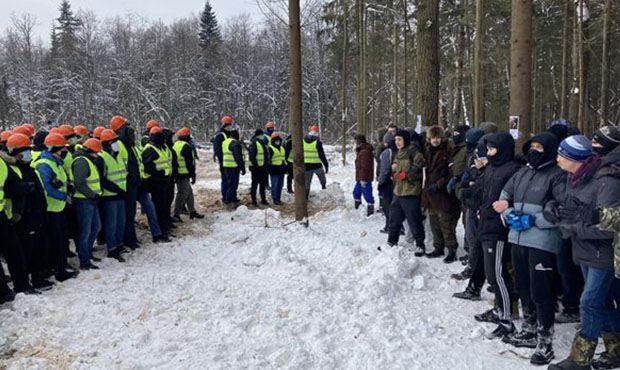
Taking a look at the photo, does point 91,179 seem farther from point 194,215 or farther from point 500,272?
point 500,272

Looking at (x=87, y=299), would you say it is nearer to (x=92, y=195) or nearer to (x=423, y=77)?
(x=92, y=195)

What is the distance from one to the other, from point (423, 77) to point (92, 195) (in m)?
6.79

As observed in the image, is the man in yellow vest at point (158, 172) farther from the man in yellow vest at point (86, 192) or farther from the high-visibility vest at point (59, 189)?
the high-visibility vest at point (59, 189)

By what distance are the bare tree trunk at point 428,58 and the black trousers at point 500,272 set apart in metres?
5.27

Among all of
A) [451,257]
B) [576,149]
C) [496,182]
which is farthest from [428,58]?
[576,149]

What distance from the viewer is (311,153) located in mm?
13781

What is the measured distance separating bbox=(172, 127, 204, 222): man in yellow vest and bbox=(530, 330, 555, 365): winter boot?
27.3ft

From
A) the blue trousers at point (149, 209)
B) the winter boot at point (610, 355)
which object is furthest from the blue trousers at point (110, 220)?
the winter boot at point (610, 355)

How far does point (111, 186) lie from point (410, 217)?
496 cm

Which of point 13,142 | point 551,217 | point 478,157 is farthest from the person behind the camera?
point 13,142

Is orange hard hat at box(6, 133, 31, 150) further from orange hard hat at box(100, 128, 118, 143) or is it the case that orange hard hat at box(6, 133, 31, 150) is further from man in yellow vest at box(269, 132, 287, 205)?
man in yellow vest at box(269, 132, 287, 205)

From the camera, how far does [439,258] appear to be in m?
8.23

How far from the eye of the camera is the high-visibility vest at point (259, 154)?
43.1ft

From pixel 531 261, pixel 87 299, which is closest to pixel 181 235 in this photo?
pixel 87 299
